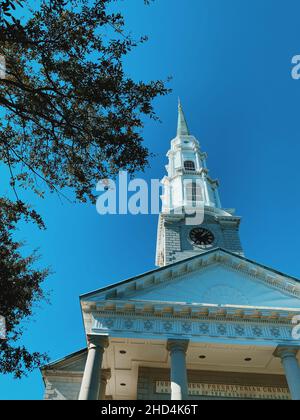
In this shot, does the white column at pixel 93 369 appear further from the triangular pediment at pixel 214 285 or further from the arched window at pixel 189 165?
the arched window at pixel 189 165

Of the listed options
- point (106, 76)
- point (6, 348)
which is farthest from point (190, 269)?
point (106, 76)

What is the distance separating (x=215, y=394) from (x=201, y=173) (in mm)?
22898

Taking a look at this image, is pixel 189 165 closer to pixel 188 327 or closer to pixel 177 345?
pixel 188 327

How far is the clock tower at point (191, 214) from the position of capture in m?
29.7

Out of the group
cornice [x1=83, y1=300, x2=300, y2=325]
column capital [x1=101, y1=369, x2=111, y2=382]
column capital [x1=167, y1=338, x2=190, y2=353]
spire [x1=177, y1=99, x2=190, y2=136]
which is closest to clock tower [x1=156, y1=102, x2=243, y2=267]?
spire [x1=177, y1=99, x2=190, y2=136]

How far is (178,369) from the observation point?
1688cm

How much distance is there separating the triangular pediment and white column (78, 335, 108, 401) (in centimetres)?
202

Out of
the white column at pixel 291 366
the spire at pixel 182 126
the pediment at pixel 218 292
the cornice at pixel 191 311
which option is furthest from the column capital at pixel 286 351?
the spire at pixel 182 126

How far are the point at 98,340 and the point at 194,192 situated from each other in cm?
2117

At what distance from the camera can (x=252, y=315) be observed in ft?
62.9

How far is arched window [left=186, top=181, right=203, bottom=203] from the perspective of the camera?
35.7m

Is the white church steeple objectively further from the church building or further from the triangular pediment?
the church building

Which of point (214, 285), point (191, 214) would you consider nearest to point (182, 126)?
point (191, 214)

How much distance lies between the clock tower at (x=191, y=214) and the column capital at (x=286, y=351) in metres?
11.0
